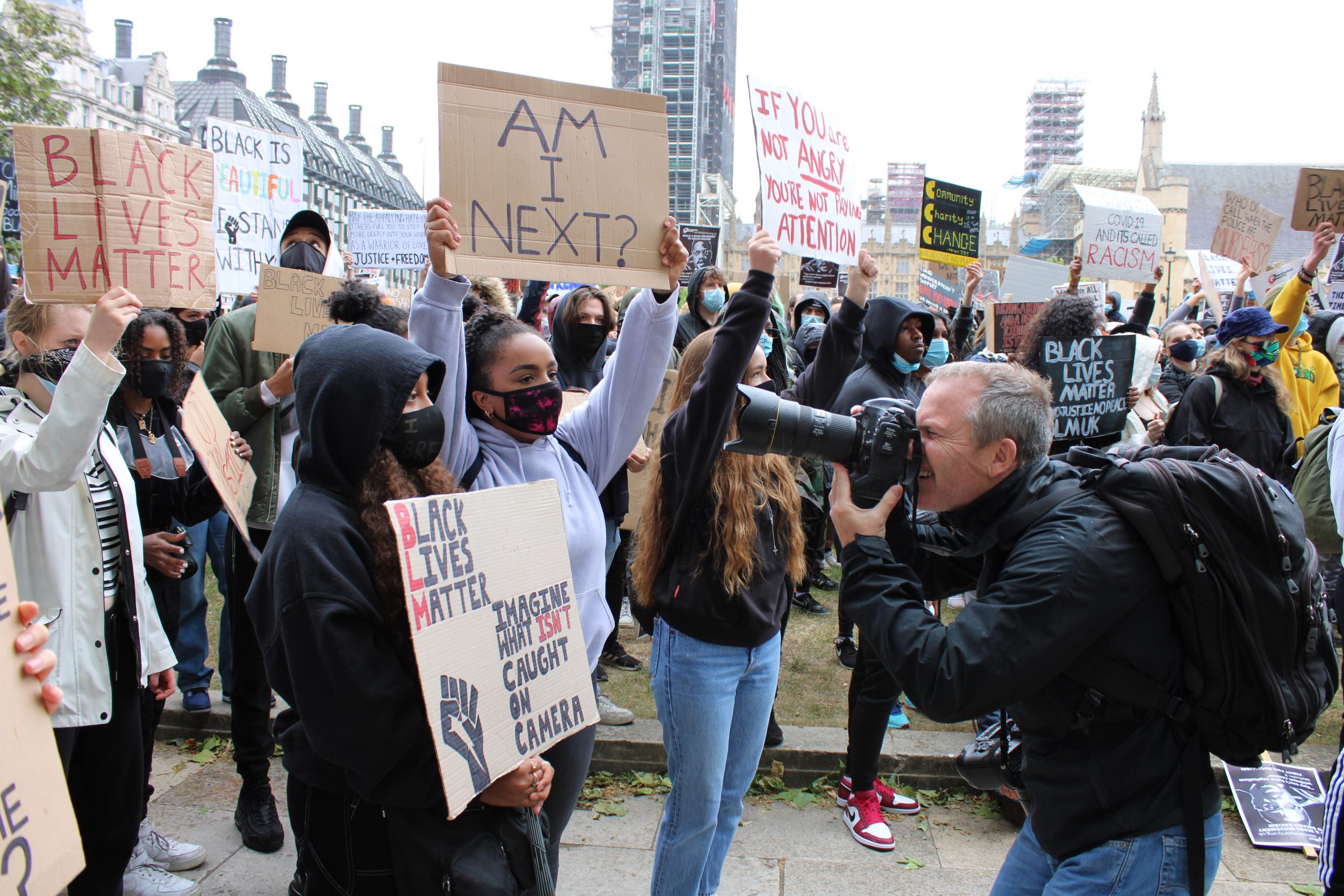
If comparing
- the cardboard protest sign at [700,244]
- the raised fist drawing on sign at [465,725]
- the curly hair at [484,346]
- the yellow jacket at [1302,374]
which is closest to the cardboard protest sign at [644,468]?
the curly hair at [484,346]

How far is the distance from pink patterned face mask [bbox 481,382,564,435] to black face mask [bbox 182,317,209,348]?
3674 mm

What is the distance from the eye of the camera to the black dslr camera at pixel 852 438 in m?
1.97

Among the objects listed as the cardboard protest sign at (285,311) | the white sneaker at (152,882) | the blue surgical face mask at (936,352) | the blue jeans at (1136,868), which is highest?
the cardboard protest sign at (285,311)

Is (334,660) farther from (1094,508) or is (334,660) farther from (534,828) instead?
(1094,508)

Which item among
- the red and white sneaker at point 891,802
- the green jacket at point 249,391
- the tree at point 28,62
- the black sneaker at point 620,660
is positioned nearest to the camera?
the red and white sneaker at point 891,802

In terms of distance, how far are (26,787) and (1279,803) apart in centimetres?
449

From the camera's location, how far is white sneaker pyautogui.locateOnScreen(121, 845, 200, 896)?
318 cm

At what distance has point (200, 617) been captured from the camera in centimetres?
486

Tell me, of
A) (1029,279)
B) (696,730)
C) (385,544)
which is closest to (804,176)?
(696,730)

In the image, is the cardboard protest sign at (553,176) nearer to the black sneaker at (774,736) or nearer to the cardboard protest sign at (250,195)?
the black sneaker at (774,736)

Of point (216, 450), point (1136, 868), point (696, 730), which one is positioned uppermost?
point (216, 450)

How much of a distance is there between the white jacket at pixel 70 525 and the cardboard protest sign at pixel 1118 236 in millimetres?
7652

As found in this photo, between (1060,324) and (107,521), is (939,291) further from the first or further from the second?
(107,521)

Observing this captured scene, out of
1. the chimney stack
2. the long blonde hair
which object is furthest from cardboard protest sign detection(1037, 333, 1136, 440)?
the chimney stack
